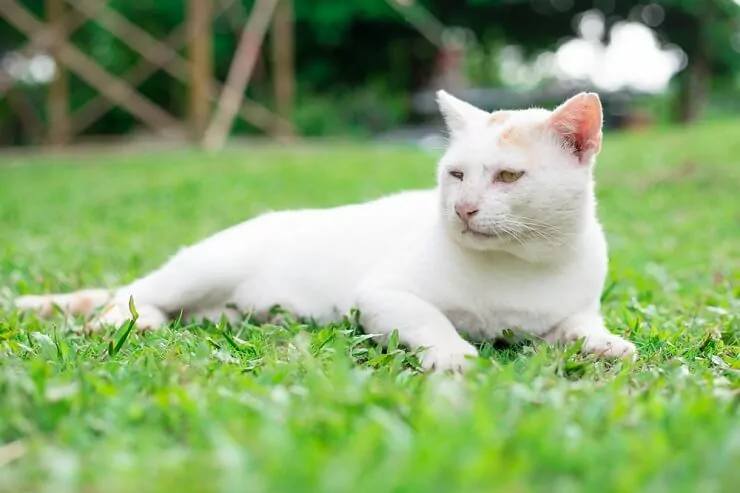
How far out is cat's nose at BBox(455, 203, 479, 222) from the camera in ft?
8.76

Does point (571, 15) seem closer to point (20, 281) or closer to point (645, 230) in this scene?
point (645, 230)

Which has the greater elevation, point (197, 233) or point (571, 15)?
point (571, 15)

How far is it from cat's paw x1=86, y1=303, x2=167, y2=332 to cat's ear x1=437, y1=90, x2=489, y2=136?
126 cm

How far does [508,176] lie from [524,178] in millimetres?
49

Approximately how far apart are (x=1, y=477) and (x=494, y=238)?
5.33 ft

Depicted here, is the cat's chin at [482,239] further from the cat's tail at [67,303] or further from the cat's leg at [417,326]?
the cat's tail at [67,303]

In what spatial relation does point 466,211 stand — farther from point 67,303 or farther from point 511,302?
point 67,303

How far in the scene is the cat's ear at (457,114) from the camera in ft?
9.68

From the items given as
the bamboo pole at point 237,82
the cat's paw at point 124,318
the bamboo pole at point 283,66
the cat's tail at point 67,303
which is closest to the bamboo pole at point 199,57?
the bamboo pole at point 237,82

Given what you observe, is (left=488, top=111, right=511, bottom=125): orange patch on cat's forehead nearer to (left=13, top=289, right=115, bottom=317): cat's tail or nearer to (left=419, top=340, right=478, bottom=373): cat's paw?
(left=419, top=340, right=478, bottom=373): cat's paw

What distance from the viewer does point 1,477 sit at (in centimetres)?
153

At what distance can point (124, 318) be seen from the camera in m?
3.25

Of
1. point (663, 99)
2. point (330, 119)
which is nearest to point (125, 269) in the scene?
point (330, 119)

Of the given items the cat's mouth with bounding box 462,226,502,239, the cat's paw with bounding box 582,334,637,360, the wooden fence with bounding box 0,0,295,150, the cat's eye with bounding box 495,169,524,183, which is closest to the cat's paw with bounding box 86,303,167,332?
the cat's mouth with bounding box 462,226,502,239
